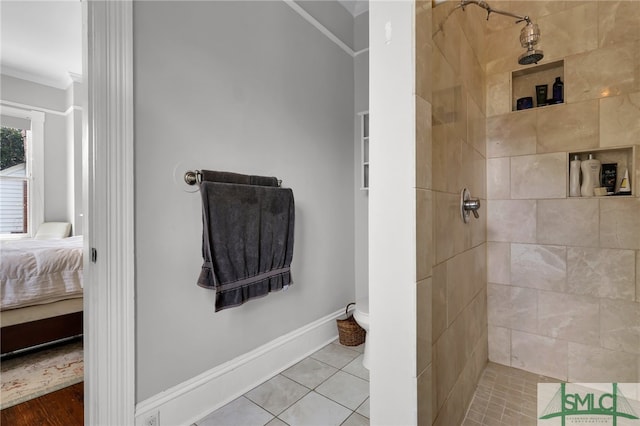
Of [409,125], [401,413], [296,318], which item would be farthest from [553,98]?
[296,318]

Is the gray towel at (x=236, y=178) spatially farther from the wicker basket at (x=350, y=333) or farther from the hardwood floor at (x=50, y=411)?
the hardwood floor at (x=50, y=411)

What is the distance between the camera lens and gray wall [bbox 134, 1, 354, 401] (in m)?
1.35

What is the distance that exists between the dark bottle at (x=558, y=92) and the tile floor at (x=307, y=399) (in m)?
1.99

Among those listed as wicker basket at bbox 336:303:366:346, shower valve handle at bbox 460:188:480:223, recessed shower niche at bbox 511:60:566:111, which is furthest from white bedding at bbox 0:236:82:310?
recessed shower niche at bbox 511:60:566:111

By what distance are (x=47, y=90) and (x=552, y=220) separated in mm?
5898

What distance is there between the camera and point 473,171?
1.59 metres

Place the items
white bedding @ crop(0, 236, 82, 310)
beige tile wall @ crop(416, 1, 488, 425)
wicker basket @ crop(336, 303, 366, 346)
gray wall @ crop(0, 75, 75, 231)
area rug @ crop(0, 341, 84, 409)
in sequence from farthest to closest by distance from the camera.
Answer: gray wall @ crop(0, 75, 75, 231), wicker basket @ crop(336, 303, 366, 346), white bedding @ crop(0, 236, 82, 310), area rug @ crop(0, 341, 84, 409), beige tile wall @ crop(416, 1, 488, 425)

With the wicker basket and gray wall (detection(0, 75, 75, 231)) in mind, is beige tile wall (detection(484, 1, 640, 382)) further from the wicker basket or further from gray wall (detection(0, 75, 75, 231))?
gray wall (detection(0, 75, 75, 231))

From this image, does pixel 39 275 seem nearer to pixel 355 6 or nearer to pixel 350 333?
pixel 350 333

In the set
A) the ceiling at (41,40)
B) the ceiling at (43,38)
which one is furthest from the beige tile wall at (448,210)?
the ceiling at (41,40)

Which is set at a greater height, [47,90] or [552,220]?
[47,90]

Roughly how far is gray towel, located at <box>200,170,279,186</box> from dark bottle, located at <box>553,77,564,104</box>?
1.72m

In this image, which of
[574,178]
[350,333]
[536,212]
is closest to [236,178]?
[350,333]

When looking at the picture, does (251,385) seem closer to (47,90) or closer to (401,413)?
(401,413)
